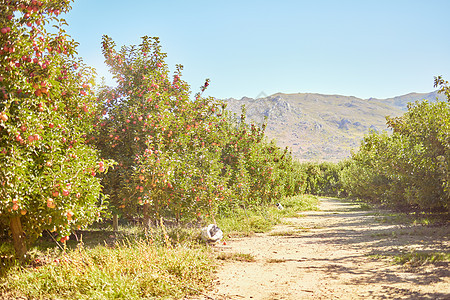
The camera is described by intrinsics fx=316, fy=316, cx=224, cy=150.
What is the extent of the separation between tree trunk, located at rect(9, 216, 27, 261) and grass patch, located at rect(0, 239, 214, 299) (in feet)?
1.34

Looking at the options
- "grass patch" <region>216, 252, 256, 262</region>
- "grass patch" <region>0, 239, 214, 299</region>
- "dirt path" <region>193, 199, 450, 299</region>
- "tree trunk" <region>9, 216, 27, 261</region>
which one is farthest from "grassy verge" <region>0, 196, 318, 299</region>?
"grass patch" <region>216, 252, 256, 262</region>

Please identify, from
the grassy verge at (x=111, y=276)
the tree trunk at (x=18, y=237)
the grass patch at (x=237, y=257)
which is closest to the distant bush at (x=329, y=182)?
the grass patch at (x=237, y=257)

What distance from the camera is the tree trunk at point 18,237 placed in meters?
6.90

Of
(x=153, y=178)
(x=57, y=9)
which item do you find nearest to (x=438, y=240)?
(x=153, y=178)

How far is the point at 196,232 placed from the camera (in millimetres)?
9969

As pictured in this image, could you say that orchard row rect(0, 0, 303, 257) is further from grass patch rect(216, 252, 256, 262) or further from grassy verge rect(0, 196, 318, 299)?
grass patch rect(216, 252, 256, 262)

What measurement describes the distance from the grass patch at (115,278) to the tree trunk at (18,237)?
41 centimetres

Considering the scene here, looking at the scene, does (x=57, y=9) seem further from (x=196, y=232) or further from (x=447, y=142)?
(x=447, y=142)

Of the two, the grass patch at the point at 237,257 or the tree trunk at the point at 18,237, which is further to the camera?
the grass patch at the point at 237,257

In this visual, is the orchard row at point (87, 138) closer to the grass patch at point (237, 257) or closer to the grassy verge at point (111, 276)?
the grassy verge at point (111, 276)

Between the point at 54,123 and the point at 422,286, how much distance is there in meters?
7.49

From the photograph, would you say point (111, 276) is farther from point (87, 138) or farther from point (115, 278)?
point (87, 138)

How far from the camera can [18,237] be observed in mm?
7066

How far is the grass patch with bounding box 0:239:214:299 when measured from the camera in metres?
5.27
